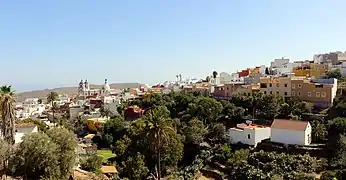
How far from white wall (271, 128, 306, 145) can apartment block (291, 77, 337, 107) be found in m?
13.0

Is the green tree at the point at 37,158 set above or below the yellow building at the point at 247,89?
below

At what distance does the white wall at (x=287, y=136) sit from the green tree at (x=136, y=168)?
539 inches

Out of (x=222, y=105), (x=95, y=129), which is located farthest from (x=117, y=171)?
(x=95, y=129)

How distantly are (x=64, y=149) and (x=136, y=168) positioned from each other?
413 inches

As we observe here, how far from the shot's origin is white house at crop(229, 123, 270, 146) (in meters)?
40.2

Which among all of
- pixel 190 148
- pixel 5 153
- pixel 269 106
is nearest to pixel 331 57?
pixel 269 106

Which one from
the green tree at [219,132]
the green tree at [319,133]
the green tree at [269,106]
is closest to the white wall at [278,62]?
the green tree at [269,106]

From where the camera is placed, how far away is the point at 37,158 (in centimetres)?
2511

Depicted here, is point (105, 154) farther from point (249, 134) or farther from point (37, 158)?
point (37, 158)

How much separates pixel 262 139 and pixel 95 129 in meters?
31.8

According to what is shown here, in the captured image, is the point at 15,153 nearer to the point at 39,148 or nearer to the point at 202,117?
the point at 39,148

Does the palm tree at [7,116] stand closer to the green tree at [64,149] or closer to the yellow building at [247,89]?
the green tree at [64,149]

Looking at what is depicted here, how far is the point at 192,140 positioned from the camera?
42.3 metres

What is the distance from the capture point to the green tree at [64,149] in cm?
2620
